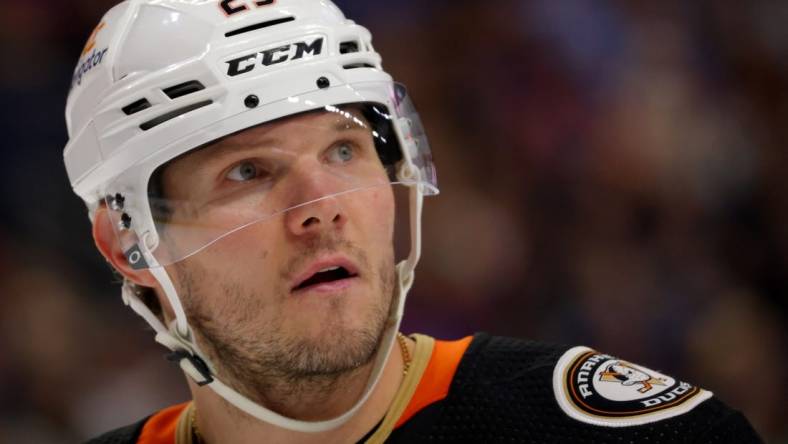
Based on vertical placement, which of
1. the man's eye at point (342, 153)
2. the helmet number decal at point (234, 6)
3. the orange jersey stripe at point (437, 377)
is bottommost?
the orange jersey stripe at point (437, 377)

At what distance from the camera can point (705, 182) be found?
3.68 meters

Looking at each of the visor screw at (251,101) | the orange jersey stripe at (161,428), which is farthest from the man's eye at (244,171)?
the orange jersey stripe at (161,428)

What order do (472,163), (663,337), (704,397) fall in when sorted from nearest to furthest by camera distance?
(704,397), (663,337), (472,163)

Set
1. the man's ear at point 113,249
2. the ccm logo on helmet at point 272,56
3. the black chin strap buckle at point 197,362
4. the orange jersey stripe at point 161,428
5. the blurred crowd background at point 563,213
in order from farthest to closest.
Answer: the blurred crowd background at point 563,213 → the orange jersey stripe at point 161,428 → the man's ear at point 113,249 → the black chin strap buckle at point 197,362 → the ccm logo on helmet at point 272,56

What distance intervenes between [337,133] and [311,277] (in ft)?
0.93

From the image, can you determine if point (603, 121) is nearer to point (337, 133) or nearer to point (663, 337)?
point (663, 337)

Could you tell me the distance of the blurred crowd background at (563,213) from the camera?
357cm

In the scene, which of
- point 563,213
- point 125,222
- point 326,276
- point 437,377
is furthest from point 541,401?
point 563,213

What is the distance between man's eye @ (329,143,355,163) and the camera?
203 cm

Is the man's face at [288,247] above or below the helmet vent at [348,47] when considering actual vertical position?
below

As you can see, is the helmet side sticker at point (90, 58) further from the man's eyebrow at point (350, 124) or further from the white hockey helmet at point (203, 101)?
the man's eyebrow at point (350, 124)

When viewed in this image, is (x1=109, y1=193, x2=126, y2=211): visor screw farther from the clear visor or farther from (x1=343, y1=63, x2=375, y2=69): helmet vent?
(x1=343, y1=63, x2=375, y2=69): helmet vent

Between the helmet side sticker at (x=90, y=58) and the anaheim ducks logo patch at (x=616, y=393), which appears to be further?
the helmet side sticker at (x=90, y=58)

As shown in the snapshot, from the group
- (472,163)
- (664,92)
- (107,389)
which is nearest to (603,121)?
(664,92)
